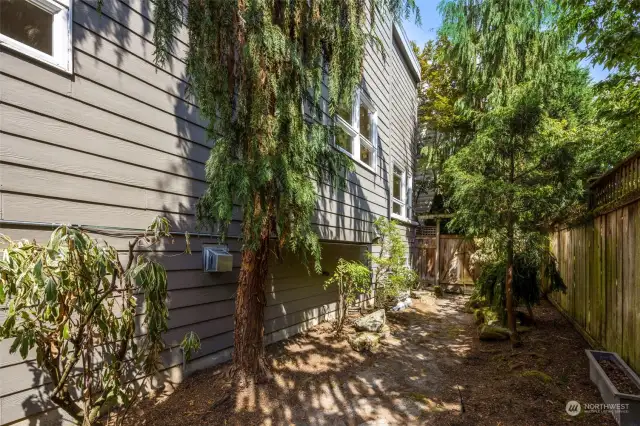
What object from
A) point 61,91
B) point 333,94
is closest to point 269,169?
point 333,94

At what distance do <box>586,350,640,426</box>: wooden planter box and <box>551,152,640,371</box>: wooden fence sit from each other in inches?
3.7

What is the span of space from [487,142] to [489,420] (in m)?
3.41

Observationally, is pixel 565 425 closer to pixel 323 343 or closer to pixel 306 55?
pixel 323 343

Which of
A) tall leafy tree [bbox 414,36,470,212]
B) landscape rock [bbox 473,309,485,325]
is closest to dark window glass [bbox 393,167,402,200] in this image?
tall leafy tree [bbox 414,36,470,212]

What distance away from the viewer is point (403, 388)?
3.68m

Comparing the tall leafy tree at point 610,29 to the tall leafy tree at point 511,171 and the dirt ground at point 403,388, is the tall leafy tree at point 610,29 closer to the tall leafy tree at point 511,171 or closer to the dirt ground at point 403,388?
the tall leafy tree at point 511,171

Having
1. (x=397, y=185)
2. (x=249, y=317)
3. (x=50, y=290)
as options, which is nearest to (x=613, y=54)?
(x=249, y=317)

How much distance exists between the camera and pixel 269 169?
9.69 ft

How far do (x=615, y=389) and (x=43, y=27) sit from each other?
16.9 feet

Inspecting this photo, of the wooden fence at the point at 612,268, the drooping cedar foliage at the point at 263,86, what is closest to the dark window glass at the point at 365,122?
the drooping cedar foliage at the point at 263,86

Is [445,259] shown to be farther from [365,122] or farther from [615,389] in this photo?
[615,389]

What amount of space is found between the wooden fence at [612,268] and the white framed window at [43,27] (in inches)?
191

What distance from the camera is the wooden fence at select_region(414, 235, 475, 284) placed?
430 inches

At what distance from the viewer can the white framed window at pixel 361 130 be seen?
6.45 meters
